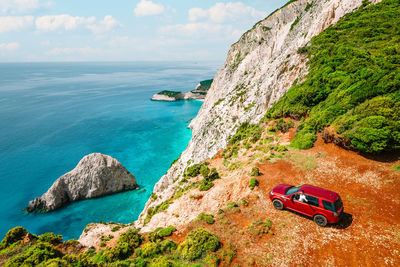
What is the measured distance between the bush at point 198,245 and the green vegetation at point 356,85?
14100mm

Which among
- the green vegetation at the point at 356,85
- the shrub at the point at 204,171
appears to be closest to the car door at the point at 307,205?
the green vegetation at the point at 356,85

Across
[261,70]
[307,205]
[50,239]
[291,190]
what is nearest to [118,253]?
[50,239]

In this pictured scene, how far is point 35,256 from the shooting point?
40.8 feet

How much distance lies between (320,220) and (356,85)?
16.5 meters

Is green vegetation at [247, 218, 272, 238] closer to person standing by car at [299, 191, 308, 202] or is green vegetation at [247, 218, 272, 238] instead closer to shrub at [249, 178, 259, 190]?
person standing by car at [299, 191, 308, 202]

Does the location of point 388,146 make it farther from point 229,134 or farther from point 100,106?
point 100,106

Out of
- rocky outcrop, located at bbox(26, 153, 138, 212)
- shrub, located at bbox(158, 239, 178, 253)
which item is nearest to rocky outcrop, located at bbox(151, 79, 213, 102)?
rocky outcrop, located at bbox(26, 153, 138, 212)

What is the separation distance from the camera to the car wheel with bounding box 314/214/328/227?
12.0 metres

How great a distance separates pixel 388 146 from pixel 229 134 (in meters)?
26.7

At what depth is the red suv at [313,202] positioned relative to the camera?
11664 millimetres

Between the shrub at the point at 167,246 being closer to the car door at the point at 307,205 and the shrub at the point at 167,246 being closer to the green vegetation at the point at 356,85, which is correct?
the car door at the point at 307,205

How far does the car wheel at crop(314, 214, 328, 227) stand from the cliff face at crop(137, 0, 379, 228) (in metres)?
22.2

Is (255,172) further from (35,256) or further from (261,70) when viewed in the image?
(261,70)

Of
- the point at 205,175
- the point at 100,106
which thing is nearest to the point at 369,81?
the point at 205,175
